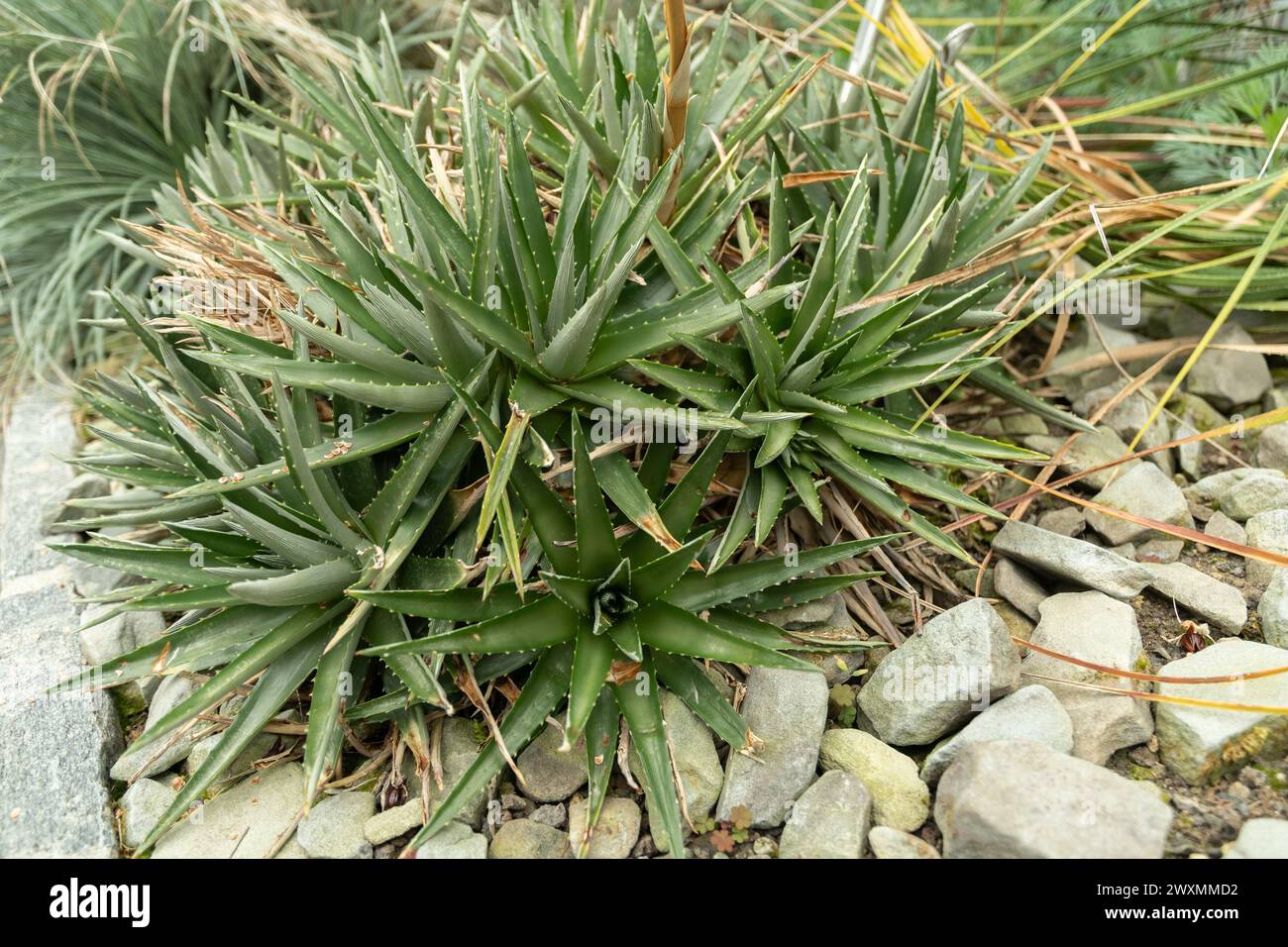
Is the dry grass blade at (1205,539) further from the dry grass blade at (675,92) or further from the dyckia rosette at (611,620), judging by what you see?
the dry grass blade at (675,92)

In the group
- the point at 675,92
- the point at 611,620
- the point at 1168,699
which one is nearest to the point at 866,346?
the point at 675,92

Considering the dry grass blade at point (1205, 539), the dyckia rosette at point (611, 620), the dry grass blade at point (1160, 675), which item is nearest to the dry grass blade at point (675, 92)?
the dyckia rosette at point (611, 620)

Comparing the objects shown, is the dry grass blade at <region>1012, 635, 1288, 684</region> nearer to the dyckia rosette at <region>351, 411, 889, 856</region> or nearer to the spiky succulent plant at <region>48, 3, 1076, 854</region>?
the spiky succulent plant at <region>48, 3, 1076, 854</region>

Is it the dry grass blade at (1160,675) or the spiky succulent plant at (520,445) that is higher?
the spiky succulent plant at (520,445)

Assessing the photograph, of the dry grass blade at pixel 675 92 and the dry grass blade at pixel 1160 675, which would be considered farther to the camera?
the dry grass blade at pixel 675 92

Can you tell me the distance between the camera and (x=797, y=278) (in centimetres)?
214

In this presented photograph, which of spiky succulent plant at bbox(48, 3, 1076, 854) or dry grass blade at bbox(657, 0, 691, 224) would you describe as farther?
dry grass blade at bbox(657, 0, 691, 224)

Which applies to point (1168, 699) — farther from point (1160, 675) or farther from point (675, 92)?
point (675, 92)

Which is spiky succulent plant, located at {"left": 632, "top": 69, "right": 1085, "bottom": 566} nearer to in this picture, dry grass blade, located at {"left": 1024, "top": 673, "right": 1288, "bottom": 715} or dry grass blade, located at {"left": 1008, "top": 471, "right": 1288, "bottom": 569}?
dry grass blade, located at {"left": 1008, "top": 471, "right": 1288, "bottom": 569}

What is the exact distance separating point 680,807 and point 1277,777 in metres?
1.14

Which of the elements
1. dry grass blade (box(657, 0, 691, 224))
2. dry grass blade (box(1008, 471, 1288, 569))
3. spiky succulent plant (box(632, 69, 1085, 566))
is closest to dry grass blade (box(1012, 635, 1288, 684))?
dry grass blade (box(1008, 471, 1288, 569))

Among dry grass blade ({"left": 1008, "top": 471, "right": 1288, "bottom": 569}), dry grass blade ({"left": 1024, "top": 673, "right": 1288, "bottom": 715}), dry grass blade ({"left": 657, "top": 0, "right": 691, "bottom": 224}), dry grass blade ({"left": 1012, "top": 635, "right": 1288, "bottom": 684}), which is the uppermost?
dry grass blade ({"left": 657, "top": 0, "right": 691, "bottom": 224})

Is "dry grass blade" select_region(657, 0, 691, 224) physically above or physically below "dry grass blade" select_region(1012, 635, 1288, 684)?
above

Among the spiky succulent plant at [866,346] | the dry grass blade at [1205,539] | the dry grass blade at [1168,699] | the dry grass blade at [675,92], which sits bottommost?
the dry grass blade at [1168,699]
